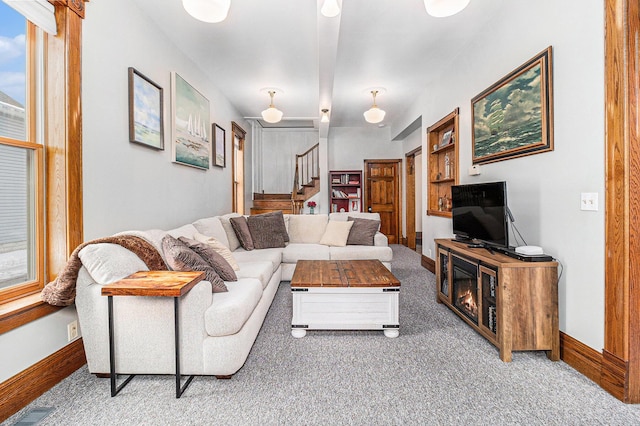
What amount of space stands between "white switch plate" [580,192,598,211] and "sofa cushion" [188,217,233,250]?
3.30 m

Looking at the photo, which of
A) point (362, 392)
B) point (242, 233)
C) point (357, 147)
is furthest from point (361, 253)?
point (357, 147)

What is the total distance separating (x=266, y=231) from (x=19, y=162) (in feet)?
Answer: 8.93

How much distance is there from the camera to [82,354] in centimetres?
205

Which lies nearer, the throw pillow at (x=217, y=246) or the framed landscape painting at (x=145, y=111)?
the framed landscape painting at (x=145, y=111)

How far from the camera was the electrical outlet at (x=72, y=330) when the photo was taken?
197 centimetres

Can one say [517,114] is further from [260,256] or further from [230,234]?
[230,234]

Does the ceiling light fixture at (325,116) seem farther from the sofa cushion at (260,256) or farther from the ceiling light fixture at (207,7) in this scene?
the ceiling light fixture at (207,7)

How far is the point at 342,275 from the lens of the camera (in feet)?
8.98

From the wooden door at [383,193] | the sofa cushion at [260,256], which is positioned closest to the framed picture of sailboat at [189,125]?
the sofa cushion at [260,256]

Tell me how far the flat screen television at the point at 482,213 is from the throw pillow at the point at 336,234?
1.62 metres

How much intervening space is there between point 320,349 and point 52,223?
1980mm

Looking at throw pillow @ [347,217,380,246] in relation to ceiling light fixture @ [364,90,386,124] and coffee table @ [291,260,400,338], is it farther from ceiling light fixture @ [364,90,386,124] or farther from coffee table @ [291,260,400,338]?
coffee table @ [291,260,400,338]

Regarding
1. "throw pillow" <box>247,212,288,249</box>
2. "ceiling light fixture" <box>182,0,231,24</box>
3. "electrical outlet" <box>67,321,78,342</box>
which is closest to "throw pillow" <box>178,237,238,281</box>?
"electrical outlet" <box>67,321,78,342</box>

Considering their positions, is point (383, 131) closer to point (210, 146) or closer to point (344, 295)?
point (210, 146)
